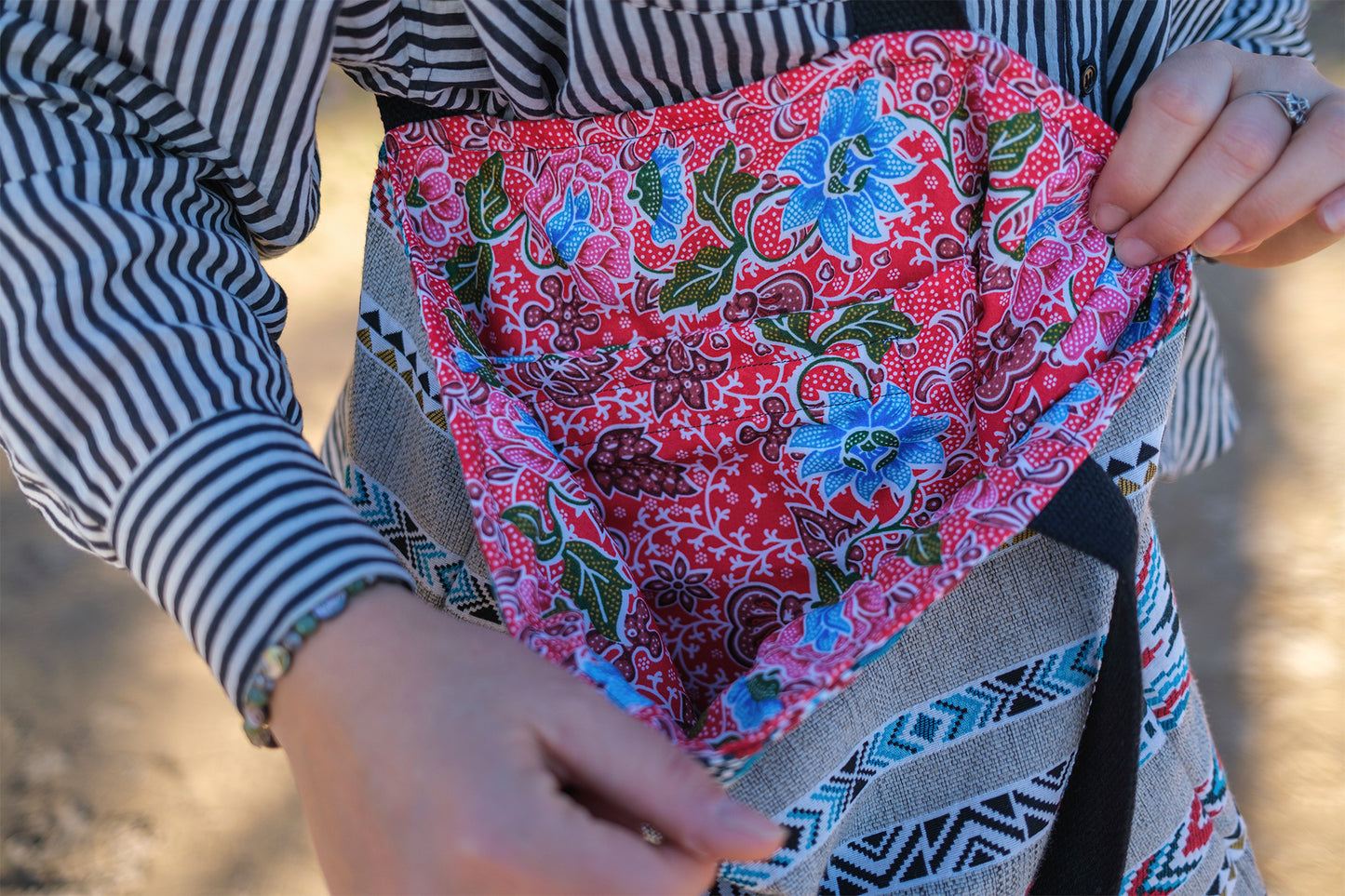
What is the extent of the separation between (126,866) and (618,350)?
1180 millimetres

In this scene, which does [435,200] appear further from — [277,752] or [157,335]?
[277,752]

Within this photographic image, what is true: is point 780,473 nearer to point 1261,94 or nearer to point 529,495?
point 529,495

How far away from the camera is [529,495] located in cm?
50

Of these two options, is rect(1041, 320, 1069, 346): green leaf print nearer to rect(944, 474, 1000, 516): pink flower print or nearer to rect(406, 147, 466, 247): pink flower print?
rect(944, 474, 1000, 516): pink flower print

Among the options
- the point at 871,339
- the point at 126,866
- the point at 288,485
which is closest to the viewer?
the point at 288,485

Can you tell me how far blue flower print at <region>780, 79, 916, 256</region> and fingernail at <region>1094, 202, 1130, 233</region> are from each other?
125 mm

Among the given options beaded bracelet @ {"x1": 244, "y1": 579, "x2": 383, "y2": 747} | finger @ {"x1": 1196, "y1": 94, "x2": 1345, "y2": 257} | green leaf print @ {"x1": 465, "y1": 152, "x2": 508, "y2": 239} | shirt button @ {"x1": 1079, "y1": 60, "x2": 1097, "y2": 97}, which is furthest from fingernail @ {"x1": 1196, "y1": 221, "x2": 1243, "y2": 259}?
beaded bracelet @ {"x1": 244, "y1": 579, "x2": 383, "y2": 747}

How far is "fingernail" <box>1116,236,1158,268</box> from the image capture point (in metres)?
0.56

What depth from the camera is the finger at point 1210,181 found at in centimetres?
55

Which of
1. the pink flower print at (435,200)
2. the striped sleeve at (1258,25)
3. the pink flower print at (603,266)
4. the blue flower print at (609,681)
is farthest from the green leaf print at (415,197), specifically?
the striped sleeve at (1258,25)

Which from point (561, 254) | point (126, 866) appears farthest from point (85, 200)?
point (126, 866)

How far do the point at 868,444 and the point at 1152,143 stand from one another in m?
0.25

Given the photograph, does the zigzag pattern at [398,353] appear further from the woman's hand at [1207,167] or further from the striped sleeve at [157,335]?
the woman's hand at [1207,167]

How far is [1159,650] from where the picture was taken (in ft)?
1.82
